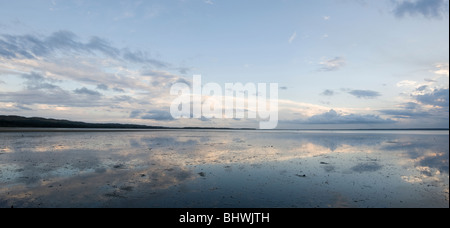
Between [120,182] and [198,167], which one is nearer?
[120,182]

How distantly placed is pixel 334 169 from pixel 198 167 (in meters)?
12.1

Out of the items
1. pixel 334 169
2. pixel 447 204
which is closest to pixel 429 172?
pixel 334 169

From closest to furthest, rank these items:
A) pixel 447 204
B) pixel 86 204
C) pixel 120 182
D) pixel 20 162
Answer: pixel 86 204 → pixel 447 204 → pixel 120 182 → pixel 20 162

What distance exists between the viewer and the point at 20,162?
19297 millimetres

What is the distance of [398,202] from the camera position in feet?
36.4

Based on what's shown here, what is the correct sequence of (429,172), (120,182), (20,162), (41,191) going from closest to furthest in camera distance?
1. (41,191)
2. (120,182)
3. (429,172)
4. (20,162)

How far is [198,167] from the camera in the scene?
1920cm

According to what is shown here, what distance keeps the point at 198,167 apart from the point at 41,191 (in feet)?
35.0
